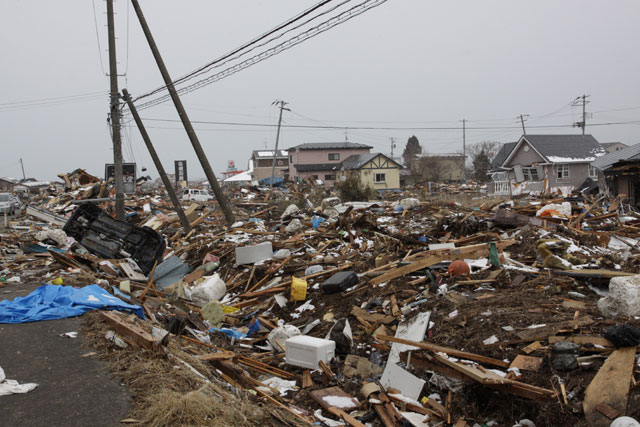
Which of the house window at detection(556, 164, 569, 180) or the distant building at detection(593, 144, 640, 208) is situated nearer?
the distant building at detection(593, 144, 640, 208)

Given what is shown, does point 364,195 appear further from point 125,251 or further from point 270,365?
point 270,365

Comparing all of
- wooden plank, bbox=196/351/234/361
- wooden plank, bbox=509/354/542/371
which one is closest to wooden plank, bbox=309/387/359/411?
wooden plank, bbox=196/351/234/361

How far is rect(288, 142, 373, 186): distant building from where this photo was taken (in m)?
56.2

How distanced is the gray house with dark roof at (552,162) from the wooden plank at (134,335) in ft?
103

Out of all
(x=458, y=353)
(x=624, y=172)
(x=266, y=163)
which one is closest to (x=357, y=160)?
(x=266, y=163)

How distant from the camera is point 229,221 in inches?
678

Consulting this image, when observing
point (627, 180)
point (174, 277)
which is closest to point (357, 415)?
point (174, 277)

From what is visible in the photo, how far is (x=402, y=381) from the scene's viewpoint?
5332 millimetres

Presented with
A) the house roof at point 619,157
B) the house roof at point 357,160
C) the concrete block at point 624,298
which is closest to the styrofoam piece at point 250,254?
the concrete block at point 624,298

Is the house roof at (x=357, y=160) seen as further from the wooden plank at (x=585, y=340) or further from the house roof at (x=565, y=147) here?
the wooden plank at (x=585, y=340)

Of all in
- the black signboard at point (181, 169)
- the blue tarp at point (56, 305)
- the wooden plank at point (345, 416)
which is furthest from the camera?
the black signboard at point (181, 169)

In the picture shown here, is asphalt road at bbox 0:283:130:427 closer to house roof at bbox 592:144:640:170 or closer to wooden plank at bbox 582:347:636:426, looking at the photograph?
wooden plank at bbox 582:347:636:426

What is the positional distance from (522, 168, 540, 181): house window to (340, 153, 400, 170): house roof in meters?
16.5

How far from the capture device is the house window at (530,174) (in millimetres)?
34184
